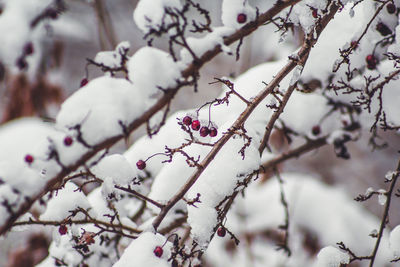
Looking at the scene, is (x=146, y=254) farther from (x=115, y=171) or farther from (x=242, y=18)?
(x=242, y=18)

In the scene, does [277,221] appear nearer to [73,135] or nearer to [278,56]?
[278,56]

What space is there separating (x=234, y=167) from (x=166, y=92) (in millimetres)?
321

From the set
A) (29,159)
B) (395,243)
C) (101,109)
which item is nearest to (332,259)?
(395,243)

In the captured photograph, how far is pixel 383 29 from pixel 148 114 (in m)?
1.04

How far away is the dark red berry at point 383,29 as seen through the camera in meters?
1.45

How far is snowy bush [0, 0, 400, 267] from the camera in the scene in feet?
3.42

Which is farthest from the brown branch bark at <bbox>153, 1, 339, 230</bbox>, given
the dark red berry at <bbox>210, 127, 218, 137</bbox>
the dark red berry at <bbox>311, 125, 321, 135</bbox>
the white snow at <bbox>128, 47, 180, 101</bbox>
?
the dark red berry at <bbox>311, 125, 321, 135</bbox>

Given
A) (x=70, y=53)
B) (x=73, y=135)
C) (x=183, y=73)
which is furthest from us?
(x=70, y=53)

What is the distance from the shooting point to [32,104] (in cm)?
355

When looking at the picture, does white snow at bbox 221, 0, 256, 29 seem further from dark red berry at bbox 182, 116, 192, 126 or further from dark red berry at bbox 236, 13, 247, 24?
dark red berry at bbox 182, 116, 192, 126

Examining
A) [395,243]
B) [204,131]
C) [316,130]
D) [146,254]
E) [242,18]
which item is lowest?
[146,254]

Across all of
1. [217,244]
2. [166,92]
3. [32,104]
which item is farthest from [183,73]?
[217,244]

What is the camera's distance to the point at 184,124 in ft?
4.33

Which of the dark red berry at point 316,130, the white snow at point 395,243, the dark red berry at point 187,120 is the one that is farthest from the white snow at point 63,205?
the dark red berry at point 316,130
